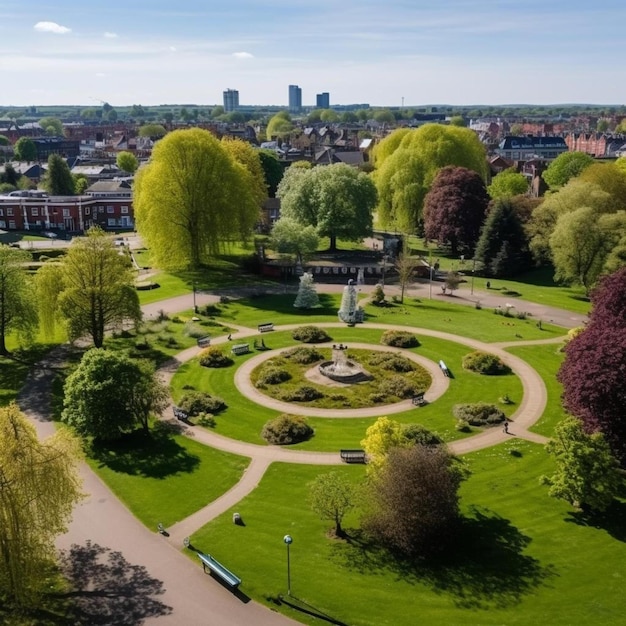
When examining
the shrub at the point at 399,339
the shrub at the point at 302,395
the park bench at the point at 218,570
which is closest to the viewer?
the park bench at the point at 218,570

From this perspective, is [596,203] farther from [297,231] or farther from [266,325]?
[266,325]

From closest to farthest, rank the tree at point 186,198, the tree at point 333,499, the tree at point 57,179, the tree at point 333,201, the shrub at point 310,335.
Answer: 1. the tree at point 333,499
2. the shrub at point 310,335
3. the tree at point 186,198
4. the tree at point 333,201
5. the tree at point 57,179

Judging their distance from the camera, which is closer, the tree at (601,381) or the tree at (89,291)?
the tree at (601,381)

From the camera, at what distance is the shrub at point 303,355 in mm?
54219

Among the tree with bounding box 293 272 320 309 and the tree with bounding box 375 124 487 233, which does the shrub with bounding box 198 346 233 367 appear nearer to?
the tree with bounding box 293 272 320 309

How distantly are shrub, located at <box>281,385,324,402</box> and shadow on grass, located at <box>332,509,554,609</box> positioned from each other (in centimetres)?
1608

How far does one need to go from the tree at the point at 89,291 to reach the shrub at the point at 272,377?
1305cm

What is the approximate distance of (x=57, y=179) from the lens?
129375mm

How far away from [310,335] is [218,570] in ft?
107

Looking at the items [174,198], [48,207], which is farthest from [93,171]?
[174,198]

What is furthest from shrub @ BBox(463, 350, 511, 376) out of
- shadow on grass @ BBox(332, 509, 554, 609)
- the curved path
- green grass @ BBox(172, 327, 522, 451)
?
shadow on grass @ BBox(332, 509, 554, 609)

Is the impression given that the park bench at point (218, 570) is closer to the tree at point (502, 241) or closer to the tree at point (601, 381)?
the tree at point (601, 381)

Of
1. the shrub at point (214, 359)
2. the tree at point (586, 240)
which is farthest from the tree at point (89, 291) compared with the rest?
the tree at point (586, 240)

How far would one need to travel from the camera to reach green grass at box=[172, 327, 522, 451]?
4169 cm
